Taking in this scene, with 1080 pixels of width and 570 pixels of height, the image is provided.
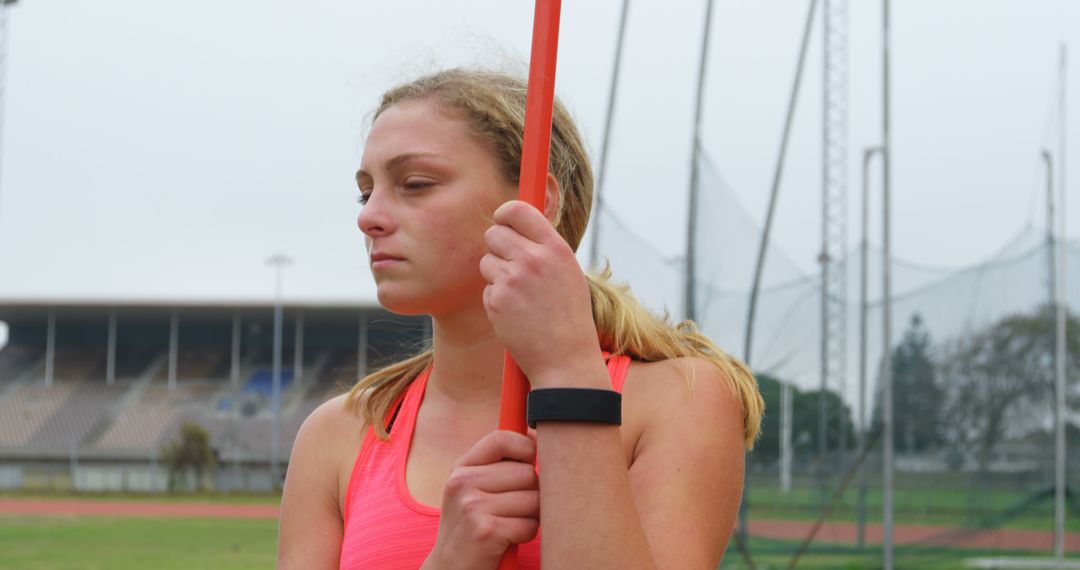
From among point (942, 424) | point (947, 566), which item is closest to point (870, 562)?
point (947, 566)

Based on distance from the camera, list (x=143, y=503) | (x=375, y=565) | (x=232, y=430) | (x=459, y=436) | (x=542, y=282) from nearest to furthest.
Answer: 1. (x=542, y=282)
2. (x=375, y=565)
3. (x=459, y=436)
4. (x=143, y=503)
5. (x=232, y=430)

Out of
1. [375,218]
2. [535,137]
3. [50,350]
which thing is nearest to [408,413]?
[375,218]

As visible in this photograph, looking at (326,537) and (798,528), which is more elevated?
(326,537)

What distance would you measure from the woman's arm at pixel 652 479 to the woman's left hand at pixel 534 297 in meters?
0.04

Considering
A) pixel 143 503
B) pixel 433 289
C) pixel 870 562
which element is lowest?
pixel 143 503

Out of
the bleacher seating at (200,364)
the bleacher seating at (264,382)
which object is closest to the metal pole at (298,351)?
the bleacher seating at (264,382)

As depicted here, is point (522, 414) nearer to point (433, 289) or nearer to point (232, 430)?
point (433, 289)

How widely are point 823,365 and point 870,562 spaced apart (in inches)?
73.8

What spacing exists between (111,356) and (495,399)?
5097 centimetres

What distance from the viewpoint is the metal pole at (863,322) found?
11.2m

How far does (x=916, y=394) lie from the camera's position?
12234 mm

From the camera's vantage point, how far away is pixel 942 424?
1191cm

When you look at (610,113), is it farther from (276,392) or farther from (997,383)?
(276,392)

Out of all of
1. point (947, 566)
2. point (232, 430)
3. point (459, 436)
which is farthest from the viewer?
point (232, 430)
